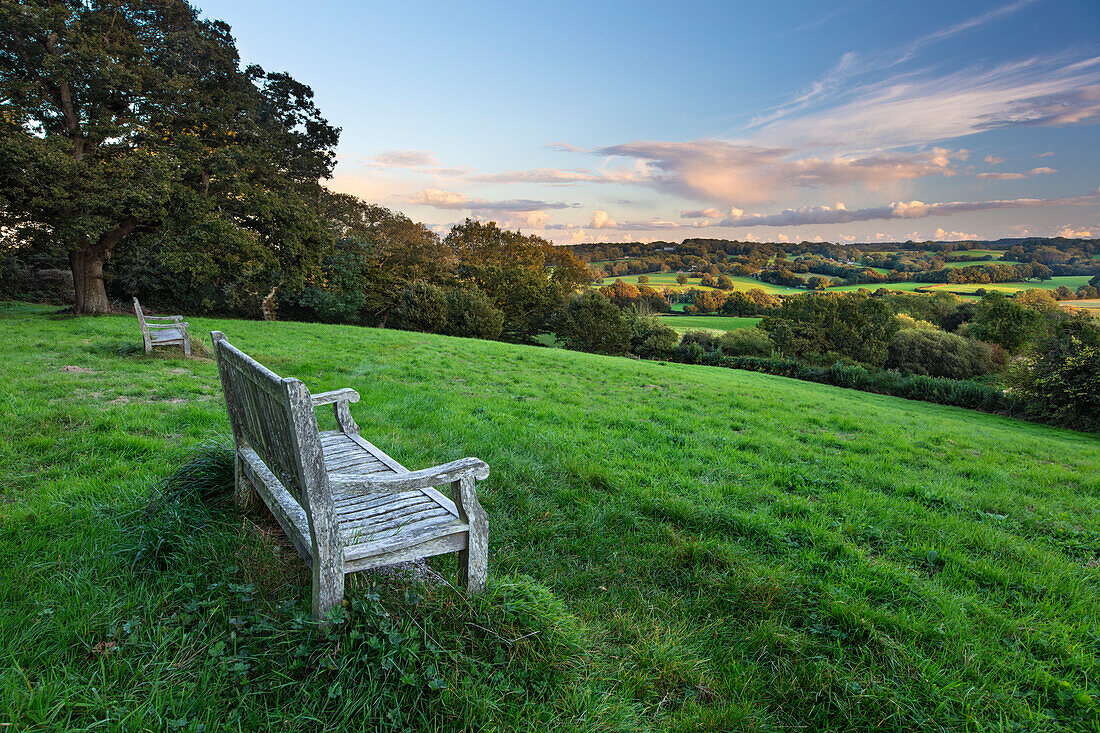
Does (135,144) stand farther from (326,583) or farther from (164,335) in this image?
(326,583)

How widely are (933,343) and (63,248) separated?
62157 mm

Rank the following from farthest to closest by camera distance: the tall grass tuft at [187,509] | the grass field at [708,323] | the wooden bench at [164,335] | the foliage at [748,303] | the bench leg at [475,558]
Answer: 1. the foliage at [748,303]
2. the grass field at [708,323]
3. the wooden bench at [164,335]
4. the tall grass tuft at [187,509]
5. the bench leg at [475,558]

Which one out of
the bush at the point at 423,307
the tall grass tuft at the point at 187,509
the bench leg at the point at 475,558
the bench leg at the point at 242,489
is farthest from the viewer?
the bush at the point at 423,307

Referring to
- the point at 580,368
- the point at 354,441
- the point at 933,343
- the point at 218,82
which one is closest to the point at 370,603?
the point at 354,441

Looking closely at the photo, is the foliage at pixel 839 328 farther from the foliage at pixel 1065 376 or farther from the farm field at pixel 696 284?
the farm field at pixel 696 284

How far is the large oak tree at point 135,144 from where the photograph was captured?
1619 cm

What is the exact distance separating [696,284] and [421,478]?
90577 mm

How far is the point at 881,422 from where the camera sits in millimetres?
10492

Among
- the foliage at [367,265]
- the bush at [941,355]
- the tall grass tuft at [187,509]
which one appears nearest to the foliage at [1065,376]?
the bush at [941,355]

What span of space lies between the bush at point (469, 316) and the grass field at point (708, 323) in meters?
27.3

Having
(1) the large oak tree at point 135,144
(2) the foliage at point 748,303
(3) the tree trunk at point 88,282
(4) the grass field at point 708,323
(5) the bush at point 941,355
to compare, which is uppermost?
(1) the large oak tree at point 135,144

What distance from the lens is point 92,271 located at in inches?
770

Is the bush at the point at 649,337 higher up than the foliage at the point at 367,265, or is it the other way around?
the foliage at the point at 367,265

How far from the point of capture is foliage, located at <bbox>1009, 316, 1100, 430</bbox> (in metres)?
20.3
